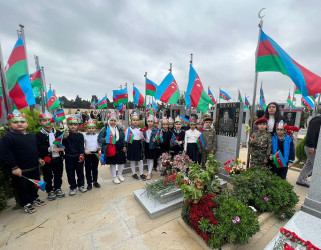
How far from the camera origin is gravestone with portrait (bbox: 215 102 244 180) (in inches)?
176

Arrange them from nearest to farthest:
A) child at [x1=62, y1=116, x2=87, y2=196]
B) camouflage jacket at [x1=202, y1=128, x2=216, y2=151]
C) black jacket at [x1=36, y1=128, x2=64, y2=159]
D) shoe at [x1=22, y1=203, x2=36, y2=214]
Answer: shoe at [x1=22, y1=203, x2=36, y2=214], black jacket at [x1=36, y1=128, x2=64, y2=159], child at [x1=62, y1=116, x2=87, y2=196], camouflage jacket at [x1=202, y1=128, x2=216, y2=151]

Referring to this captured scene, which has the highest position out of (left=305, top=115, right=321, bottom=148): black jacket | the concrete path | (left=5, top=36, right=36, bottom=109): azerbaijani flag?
(left=5, top=36, right=36, bottom=109): azerbaijani flag

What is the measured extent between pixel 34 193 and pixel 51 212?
0.63m

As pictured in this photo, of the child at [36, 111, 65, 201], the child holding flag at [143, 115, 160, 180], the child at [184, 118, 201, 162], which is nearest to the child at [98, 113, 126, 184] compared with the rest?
the child holding flag at [143, 115, 160, 180]

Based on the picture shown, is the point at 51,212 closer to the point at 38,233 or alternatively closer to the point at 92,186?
the point at 38,233

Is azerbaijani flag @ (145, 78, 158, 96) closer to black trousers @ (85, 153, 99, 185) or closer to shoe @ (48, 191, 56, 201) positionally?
black trousers @ (85, 153, 99, 185)

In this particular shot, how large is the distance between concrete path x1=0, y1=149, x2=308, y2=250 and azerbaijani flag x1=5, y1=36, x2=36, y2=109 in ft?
8.42

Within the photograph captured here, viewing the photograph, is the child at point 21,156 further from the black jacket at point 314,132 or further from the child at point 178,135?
the black jacket at point 314,132

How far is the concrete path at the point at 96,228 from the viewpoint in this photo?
8.17ft

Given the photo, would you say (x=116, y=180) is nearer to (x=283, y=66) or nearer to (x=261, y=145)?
(x=261, y=145)

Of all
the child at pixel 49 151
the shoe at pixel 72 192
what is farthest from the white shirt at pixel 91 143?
the shoe at pixel 72 192

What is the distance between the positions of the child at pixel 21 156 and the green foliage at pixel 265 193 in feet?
14.4

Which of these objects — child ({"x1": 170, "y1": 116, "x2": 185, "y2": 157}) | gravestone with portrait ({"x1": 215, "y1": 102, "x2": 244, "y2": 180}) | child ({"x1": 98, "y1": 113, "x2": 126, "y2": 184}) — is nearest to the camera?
child ({"x1": 98, "y1": 113, "x2": 126, "y2": 184})

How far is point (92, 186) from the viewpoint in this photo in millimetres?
4473
